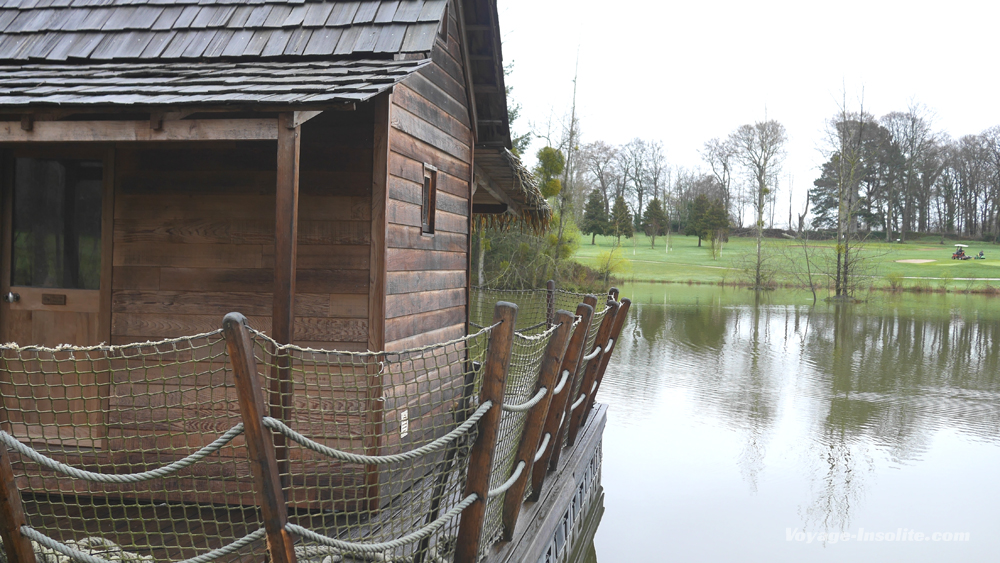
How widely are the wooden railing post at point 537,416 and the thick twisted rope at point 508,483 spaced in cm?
2

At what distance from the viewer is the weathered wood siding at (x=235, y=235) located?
4898 mm

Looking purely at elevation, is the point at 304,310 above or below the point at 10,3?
below

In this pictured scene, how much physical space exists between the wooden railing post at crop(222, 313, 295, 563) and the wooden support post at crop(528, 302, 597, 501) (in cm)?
219

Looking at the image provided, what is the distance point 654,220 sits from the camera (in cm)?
5806

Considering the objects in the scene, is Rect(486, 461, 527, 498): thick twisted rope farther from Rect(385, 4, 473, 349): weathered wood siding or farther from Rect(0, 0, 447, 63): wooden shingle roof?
Rect(0, 0, 447, 63): wooden shingle roof

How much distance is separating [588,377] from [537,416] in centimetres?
241

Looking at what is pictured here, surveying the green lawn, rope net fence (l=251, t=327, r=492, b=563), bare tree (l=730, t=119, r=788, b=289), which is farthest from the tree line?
rope net fence (l=251, t=327, r=492, b=563)

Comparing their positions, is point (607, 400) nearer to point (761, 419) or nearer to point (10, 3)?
point (761, 419)

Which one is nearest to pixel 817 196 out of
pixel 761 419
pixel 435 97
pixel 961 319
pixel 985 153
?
pixel 985 153

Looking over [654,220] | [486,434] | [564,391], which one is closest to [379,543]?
[486,434]

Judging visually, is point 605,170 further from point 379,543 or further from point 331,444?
point 379,543

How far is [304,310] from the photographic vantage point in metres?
4.95

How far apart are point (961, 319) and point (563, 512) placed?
73.5 feet

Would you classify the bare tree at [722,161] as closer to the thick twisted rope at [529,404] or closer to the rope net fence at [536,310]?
the rope net fence at [536,310]
